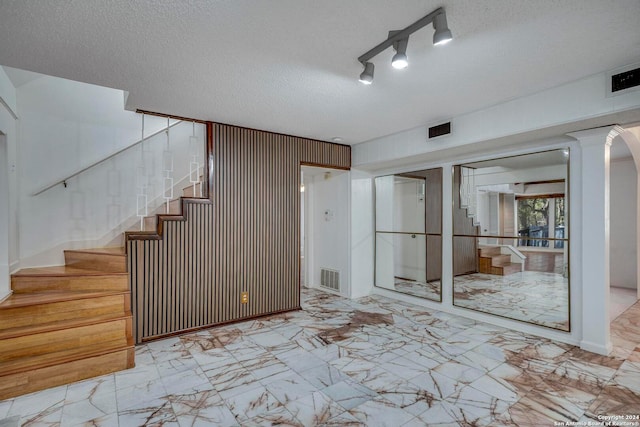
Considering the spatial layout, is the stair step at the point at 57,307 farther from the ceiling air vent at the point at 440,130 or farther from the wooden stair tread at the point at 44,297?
the ceiling air vent at the point at 440,130

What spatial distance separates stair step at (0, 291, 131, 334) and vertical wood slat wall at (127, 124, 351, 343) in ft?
1.24

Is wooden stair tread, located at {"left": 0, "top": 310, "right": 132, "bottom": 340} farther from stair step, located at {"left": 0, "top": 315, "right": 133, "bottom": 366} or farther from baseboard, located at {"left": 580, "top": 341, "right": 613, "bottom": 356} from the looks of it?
baseboard, located at {"left": 580, "top": 341, "right": 613, "bottom": 356}

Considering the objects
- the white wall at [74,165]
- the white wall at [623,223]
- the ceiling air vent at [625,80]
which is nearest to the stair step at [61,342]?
the white wall at [74,165]

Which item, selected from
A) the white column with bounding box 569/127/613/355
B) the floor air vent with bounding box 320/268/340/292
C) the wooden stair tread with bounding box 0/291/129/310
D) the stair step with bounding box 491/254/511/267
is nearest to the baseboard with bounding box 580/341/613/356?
the white column with bounding box 569/127/613/355

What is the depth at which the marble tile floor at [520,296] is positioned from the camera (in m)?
3.46

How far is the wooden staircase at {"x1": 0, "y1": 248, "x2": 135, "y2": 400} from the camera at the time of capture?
8.02 feet

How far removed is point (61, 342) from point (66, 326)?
131 mm

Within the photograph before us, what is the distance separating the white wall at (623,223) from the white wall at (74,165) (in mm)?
8209

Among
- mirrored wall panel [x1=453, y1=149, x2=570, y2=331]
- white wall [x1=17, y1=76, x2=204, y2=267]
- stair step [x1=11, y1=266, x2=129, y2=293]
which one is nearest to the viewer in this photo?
stair step [x1=11, y1=266, x2=129, y2=293]

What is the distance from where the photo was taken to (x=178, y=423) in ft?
6.78

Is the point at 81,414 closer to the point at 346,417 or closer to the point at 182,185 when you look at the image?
the point at 346,417

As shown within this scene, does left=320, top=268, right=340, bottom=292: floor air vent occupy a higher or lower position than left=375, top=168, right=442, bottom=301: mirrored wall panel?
lower

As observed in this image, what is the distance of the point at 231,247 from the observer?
13.2 feet

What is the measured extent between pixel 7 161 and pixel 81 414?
2.40 m
